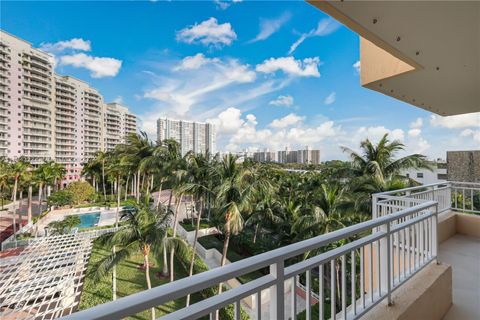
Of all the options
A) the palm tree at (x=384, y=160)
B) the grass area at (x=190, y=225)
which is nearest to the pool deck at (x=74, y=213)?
the grass area at (x=190, y=225)

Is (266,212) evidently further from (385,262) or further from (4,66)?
(4,66)

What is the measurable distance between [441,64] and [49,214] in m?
30.3

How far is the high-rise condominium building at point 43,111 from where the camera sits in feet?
115

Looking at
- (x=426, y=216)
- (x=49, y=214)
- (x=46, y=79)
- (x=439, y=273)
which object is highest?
(x=46, y=79)

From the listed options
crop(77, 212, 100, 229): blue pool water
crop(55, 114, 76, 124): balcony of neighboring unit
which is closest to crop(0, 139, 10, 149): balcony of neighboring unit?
crop(55, 114, 76, 124): balcony of neighboring unit

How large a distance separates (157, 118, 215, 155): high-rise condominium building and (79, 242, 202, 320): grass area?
2846cm

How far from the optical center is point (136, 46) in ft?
70.0

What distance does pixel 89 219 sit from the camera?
2298 centimetres

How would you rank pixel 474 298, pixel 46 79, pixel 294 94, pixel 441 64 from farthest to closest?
pixel 46 79
pixel 294 94
pixel 441 64
pixel 474 298

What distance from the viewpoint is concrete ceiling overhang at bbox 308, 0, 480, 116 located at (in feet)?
6.43

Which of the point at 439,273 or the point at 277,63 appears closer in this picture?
the point at 439,273

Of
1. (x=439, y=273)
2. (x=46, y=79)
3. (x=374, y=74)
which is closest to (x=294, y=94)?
(x=374, y=74)

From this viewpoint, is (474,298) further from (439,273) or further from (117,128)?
(117,128)

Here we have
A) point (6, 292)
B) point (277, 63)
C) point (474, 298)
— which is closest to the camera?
point (474, 298)
